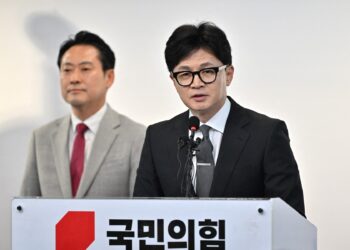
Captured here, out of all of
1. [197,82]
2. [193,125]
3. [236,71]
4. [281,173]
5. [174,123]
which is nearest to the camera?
[193,125]

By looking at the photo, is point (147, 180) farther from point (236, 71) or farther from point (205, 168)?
point (236, 71)

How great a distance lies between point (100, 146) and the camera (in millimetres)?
3404

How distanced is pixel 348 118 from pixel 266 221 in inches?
60.7

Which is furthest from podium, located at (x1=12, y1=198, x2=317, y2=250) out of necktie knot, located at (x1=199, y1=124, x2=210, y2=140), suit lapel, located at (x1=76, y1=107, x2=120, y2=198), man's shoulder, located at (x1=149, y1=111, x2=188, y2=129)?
suit lapel, located at (x1=76, y1=107, x2=120, y2=198)

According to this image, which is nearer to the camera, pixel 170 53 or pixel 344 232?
Answer: pixel 170 53

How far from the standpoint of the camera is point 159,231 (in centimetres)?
189

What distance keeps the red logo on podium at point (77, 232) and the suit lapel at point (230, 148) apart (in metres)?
0.59

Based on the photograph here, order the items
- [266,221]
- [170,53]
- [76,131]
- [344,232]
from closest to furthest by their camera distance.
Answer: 1. [266,221]
2. [170,53]
3. [344,232]
4. [76,131]

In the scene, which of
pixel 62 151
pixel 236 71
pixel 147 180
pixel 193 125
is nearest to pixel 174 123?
pixel 147 180

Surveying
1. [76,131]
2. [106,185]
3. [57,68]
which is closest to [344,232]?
[106,185]

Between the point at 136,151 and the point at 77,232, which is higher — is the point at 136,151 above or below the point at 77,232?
above

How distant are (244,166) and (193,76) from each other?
37 cm

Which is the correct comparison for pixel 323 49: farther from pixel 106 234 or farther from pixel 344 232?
pixel 106 234

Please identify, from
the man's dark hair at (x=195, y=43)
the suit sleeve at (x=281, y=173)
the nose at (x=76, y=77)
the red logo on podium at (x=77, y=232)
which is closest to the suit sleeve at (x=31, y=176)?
the nose at (x=76, y=77)
